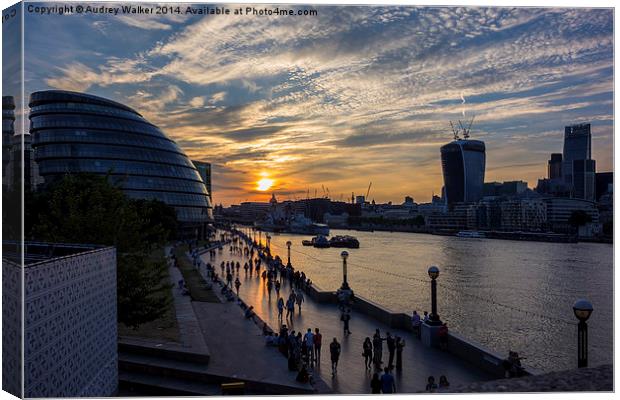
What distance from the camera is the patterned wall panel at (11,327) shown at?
7695mm

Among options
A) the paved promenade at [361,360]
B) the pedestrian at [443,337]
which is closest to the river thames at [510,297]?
the pedestrian at [443,337]

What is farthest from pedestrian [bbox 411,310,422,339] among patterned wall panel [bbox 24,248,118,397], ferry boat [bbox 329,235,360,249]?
ferry boat [bbox 329,235,360,249]

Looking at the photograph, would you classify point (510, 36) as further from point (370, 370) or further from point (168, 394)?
point (168, 394)

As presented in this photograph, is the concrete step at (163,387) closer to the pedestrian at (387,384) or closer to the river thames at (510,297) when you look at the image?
the pedestrian at (387,384)

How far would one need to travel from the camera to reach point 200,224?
71.3 m

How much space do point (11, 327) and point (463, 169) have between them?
188 m

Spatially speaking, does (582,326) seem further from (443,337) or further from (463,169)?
(463,169)

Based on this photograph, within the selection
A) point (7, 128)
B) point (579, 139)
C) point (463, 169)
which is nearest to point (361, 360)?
point (7, 128)

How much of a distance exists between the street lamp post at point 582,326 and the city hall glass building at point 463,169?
18050 centimetres

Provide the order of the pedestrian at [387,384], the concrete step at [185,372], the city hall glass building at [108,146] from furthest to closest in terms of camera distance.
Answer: the city hall glass building at [108,146]
the concrete step at [185,372]
the pedestrian at [387,384]

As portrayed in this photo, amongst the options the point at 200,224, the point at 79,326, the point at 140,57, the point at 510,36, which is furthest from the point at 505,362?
the point at 200,224

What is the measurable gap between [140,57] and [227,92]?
6.74 ft

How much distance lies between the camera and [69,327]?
830cm

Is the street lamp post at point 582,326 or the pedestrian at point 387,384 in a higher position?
the street lamp post at point 582,326
